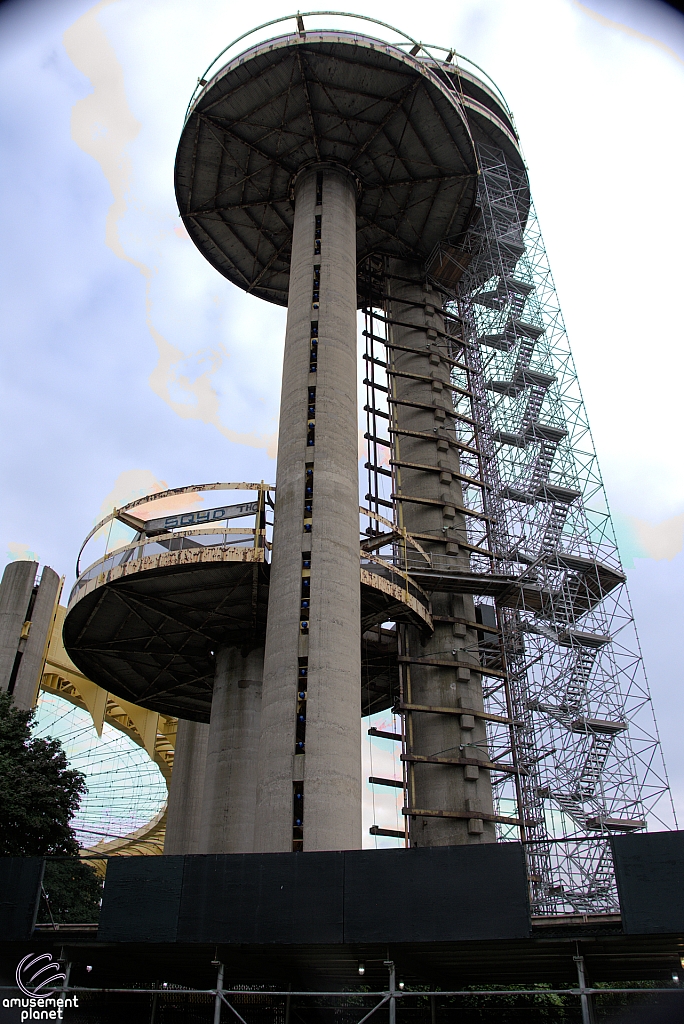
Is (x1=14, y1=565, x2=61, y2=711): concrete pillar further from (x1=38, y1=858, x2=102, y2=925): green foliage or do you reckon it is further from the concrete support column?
(x1=38, y1=858, x2=102, y2=925): green foliage

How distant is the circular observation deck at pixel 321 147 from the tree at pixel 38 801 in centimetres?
2871

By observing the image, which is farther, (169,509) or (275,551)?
(169,509)

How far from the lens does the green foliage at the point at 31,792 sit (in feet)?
99.3

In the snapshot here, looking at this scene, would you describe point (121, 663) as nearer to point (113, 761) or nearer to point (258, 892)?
point (258, 892)

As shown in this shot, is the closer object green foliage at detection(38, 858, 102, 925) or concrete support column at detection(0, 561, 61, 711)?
green foliage at detection(38, 858, 102, 925)

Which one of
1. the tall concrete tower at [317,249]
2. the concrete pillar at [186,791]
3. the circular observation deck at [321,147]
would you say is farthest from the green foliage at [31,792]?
the circular observation deck at [321,147]

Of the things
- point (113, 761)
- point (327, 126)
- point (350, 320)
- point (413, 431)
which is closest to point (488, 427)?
point (413, 431)

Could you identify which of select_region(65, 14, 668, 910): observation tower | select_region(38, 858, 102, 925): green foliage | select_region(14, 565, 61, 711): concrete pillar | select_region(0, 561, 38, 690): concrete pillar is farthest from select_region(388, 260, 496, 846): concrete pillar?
select_region(0, 561, 38, 690): concrete pillar

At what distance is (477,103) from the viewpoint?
50531 millimetres

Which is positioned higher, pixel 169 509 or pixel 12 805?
pixel 169 509

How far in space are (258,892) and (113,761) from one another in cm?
7410

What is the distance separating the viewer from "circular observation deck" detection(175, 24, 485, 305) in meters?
39.2

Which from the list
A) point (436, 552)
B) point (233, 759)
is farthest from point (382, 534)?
point (233, 759)

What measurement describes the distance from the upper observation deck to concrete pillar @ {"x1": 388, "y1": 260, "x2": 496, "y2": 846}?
5.24m
